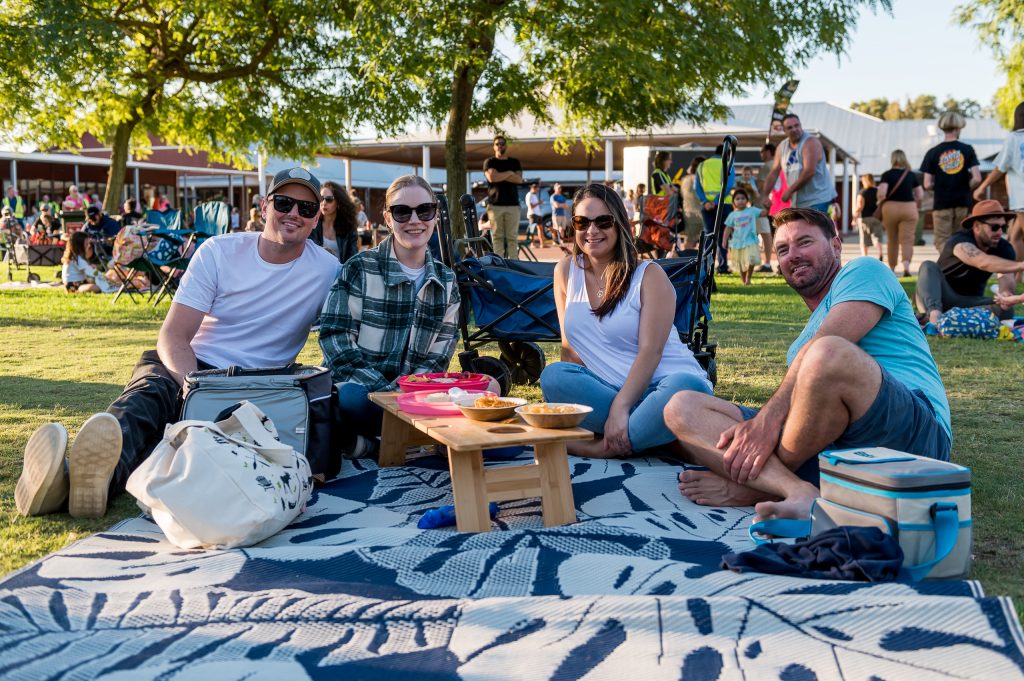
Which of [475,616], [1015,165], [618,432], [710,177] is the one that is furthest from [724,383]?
[710,177]

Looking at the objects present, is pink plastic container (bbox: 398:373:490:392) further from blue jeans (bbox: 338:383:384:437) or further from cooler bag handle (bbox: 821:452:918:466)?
cooler bag handle (bbox: 821:452:918:466)

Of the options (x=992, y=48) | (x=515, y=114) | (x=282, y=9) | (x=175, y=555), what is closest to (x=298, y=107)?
(x=282, y=9)

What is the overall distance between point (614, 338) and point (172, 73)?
14.4 meters

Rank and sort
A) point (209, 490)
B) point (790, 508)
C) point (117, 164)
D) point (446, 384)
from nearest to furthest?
point (209, 490)
point (790, 508)
point (446, 384)
point (117, 164)

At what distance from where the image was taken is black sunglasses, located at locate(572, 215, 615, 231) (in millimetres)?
4617

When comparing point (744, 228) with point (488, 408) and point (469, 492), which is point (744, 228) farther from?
point (469, 492)

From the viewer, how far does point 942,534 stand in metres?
2.91

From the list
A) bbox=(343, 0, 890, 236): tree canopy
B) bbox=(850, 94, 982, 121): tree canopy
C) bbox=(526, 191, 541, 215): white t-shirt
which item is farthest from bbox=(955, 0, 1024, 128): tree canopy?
bbox=(850, 94, 982, 121): tree canopy

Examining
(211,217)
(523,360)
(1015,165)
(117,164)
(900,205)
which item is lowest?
(523,360)

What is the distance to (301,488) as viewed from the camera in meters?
3.61

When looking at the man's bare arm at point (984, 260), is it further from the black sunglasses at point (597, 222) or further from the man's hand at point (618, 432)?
the man's hand at point (618, 432)

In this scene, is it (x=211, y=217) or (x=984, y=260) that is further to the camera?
(x=211, y=217)

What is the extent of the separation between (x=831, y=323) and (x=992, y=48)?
17.5 m

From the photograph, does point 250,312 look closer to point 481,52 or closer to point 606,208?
point 606,208
